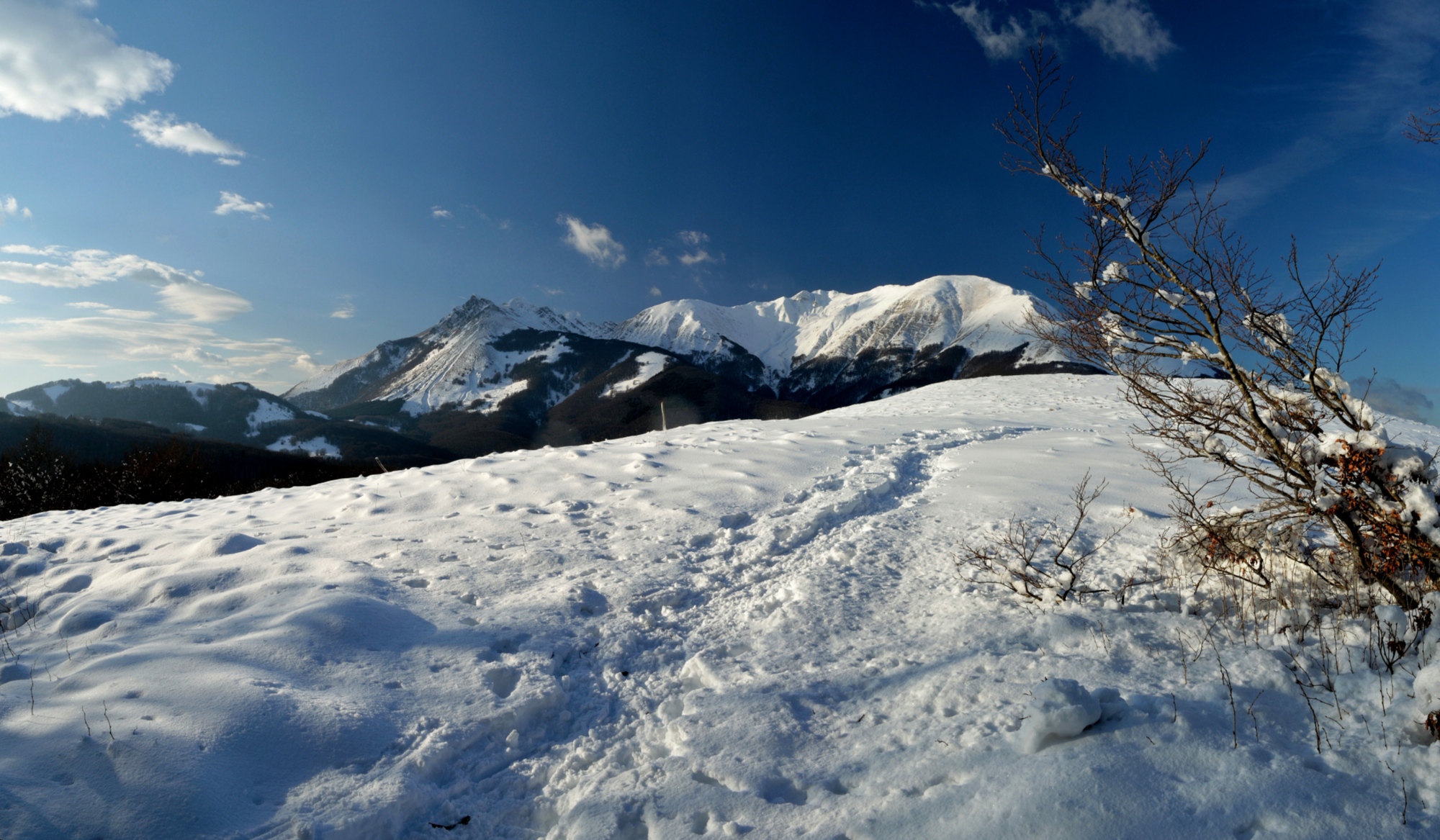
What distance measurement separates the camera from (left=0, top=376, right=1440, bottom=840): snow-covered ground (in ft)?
10.2

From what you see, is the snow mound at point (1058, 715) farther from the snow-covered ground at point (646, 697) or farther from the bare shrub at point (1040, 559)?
the bare shrub at point (1040, 559)

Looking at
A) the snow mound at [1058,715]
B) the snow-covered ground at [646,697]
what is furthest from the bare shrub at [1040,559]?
the snow mound at [1058,715]

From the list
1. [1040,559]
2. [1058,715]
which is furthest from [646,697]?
[1040,559]

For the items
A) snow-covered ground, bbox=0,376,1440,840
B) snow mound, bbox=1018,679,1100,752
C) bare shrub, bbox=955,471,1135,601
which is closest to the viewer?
snow-covered ground, bbox=0,376,1440,840

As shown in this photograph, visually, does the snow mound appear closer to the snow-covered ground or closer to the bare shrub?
the snow-covered ground

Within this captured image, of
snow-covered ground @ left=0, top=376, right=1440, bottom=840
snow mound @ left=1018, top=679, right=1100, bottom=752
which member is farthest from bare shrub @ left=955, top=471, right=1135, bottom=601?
snow mound @ left=1018, top=679, right=1100, bottom=752

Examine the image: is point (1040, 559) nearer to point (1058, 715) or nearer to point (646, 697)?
point (1058, 715)

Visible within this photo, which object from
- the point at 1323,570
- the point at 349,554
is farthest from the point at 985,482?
the point at 349,554

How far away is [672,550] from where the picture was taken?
7.61 meters

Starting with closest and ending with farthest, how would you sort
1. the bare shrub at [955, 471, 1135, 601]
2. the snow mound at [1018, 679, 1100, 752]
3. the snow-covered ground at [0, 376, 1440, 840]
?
the snow-covered ground at [0, 376, 1440, 840]
the snow mound at [1018, 679, 1100, 752]
the bare shrub at [955, 471, 1135, 601]

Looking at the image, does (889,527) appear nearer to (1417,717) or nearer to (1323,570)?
(1323,570)

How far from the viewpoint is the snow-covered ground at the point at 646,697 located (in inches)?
123

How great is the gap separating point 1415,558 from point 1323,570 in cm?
115

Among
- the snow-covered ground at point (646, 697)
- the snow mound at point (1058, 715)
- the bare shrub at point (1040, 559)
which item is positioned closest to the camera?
the snow-covered ground at point (646, 697)
